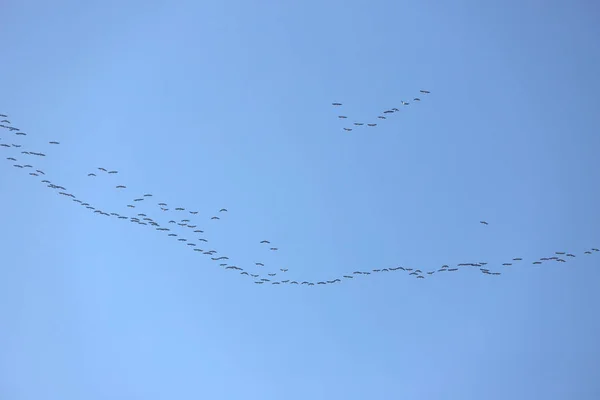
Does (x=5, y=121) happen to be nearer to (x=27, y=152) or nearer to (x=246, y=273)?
(x=27, y=152)

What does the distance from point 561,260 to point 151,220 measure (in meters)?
11.1

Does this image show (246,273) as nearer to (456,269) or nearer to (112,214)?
(112,214)

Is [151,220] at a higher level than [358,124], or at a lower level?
lower

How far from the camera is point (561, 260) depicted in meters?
20.8

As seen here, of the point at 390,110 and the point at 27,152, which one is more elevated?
the point at 390,110

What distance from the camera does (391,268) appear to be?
20.6 m

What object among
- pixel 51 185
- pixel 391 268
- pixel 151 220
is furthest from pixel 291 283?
pixel 51 185

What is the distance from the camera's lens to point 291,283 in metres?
20.6

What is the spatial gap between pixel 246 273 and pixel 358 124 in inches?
200

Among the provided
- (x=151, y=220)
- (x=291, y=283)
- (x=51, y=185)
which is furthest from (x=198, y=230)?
(x=51, y=185)

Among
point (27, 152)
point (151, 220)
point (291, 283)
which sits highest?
point (27, 152)

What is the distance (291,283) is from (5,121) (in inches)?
350

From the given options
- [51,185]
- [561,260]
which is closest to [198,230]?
[51,185]

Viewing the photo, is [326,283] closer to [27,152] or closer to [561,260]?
[561,260]
